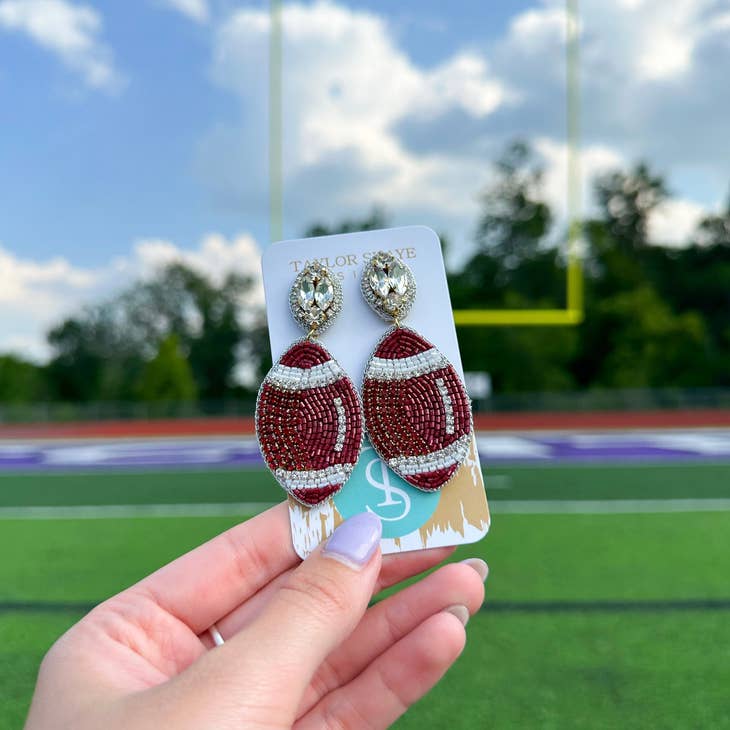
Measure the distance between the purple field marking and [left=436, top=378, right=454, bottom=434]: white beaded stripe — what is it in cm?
633

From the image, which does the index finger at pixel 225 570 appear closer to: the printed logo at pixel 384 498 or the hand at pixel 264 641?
the hand at pixel 264 641

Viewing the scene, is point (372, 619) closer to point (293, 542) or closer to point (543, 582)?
point (293, 542)

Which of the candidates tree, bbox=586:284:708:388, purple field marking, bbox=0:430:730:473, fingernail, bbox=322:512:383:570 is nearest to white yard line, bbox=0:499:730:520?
purple field marking, bbox=0:430:730:473

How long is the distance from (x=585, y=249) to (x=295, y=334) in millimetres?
24857

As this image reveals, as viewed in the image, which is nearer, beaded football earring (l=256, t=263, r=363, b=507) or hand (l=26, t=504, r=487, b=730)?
hand (l=26, t=504, r=487, b=730)

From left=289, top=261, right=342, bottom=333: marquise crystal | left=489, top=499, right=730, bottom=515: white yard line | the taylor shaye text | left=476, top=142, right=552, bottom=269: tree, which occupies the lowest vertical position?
left=489, top=499, right=730, bottom=515: white yard line

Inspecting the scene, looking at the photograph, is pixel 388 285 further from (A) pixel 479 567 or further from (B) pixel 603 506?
(B) pixel 603 506

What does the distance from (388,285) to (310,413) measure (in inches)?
9.3

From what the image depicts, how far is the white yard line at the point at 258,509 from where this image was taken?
4633 millimetres

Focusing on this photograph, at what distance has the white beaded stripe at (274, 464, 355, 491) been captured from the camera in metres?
1.17

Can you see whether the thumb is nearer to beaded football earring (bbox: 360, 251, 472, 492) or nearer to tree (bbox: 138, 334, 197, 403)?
beaded football earring (bbox: 360, 251, 472, 492)

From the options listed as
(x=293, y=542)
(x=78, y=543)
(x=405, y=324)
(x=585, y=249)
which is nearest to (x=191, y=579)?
(x=293, y=542)

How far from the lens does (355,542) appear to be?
0.98 metres

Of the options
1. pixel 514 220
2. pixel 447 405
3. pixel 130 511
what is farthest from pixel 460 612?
pixel 514 220
